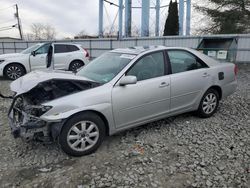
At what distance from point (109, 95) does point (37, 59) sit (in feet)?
23.8

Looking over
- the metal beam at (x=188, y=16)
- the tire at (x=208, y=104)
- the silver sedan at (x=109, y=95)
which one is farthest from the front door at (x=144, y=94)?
the metal beam at (x=188, y=16)

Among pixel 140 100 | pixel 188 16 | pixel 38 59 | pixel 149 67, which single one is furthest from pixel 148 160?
pixel 188 16

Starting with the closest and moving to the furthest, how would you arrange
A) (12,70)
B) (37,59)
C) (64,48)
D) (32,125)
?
(32,125), (12,70), (37,59), (64,48)

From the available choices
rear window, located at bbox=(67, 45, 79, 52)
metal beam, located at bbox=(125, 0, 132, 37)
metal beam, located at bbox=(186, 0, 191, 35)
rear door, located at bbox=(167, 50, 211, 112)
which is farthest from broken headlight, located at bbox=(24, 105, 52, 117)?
metal beam, located at bbox=(186, 0, 191, 35)

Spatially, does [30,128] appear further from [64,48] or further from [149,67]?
[64,48]

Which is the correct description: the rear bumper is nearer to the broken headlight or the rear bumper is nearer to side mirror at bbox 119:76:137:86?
side mirror at bbox 119:76:137:86

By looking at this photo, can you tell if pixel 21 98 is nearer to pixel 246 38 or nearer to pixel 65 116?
pixel 65 116

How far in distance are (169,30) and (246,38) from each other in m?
10.2

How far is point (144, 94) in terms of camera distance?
360 centimetres

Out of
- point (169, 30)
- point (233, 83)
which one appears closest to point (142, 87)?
point (233, 83)

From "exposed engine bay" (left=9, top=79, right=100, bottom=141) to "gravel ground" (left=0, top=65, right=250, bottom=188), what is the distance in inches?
16.5

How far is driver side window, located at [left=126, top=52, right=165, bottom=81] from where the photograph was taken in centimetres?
367

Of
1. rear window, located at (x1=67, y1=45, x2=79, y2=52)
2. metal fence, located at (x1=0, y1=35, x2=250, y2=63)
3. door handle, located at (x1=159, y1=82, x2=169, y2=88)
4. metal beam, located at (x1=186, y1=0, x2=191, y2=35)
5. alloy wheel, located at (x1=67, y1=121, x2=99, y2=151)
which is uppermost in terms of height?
metal beam, located at (x1=186, y1=0, x2=191, y2=35)

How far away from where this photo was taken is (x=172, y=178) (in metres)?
2.79
